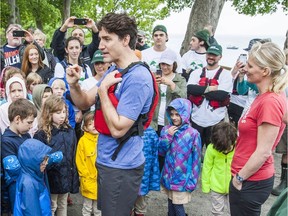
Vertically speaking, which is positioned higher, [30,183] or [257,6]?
[257,6]

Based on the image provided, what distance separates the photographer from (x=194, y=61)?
5.96 m

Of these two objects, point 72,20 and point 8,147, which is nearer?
point 8,147

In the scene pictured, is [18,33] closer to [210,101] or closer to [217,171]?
[210,101]

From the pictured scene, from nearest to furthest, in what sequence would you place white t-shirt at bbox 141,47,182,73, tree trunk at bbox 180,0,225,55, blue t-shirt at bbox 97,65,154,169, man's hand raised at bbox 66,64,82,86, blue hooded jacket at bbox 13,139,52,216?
blue t-shirt at bbox 97,65,154,169 → man's hand raised at bbox 66,64,82,86 → blue hooded jacket at bbox 13,139,52,216 → white t-shirt at bbox 141,47,182,73 → tree trunk at bbox 180,0,225,55

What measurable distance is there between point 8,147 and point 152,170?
1.49 metres

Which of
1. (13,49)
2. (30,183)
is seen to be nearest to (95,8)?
(13,49)

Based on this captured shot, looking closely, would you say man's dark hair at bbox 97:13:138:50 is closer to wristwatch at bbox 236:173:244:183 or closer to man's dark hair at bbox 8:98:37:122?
wristwatch at bbox 236:173:244:183

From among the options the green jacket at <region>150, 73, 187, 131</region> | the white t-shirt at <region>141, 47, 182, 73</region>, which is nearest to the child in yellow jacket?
the green jacket at <region>150, 73, 187, 131</region>

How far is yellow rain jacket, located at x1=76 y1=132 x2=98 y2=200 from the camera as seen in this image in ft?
12.3

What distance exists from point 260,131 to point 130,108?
2.97 feet

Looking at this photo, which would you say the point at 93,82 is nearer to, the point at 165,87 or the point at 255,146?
the point at 165,87

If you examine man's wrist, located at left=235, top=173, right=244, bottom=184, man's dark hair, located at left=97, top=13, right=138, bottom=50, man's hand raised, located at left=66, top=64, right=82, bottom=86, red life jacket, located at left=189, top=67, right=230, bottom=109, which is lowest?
man's wrist, located at left=235, top=173, right=244, bottom=184

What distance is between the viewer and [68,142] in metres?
3.59

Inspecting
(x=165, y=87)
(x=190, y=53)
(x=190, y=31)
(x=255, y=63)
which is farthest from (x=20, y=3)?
(x=255, y=63)
